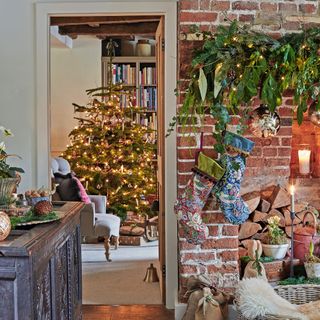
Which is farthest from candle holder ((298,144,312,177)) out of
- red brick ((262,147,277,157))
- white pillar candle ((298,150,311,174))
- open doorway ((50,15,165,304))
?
open doorway ((50,15,165,304))

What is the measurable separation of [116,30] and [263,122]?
2626 millimetres

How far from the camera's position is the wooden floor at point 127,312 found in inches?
156

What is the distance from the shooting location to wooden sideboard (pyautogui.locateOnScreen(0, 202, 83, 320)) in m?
1.67

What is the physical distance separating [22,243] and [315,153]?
9.93 ft

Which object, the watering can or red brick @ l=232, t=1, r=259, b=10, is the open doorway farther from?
red brick @ l=232, t=1, r=259, b=10

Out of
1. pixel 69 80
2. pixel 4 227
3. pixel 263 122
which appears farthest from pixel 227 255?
pixel 69 80

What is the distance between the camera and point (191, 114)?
11.8 ft

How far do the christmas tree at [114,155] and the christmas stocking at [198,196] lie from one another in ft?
11.0

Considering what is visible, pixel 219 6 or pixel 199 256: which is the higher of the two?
pixel 219 6

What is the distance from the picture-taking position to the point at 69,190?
19.1ft

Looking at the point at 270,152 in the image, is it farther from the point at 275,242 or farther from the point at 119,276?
the point at 119,276

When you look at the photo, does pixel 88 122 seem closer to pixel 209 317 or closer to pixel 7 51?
pixel 7 51

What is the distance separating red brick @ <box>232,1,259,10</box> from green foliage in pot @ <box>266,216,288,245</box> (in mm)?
1438

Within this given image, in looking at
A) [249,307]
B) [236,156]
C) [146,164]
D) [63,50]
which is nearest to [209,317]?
[249,307]
